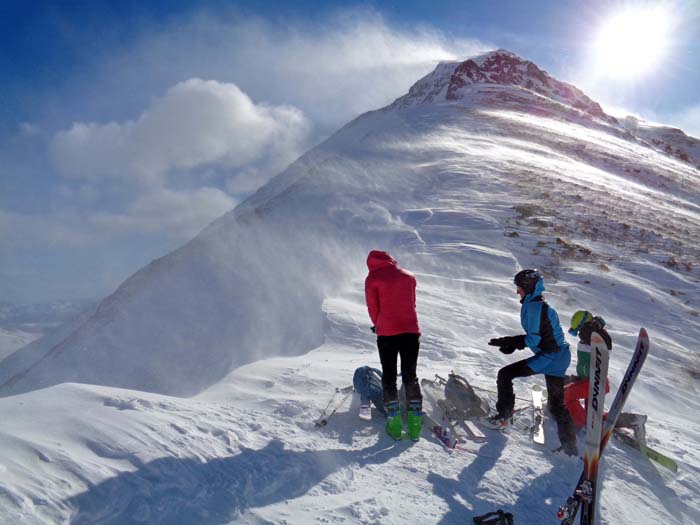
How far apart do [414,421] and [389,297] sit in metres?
1.40

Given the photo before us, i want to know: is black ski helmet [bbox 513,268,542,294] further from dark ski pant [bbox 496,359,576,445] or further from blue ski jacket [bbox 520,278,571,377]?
dark ski pant [bbox 496,359,576,445]

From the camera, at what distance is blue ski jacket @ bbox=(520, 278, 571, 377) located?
5273 millimetres

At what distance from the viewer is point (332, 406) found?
229 inches

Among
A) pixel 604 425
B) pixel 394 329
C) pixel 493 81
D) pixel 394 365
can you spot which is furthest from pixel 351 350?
pixel 493 81

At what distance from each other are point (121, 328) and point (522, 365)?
46.2 ft

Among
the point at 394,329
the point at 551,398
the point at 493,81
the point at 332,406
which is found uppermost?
the point at 493,81

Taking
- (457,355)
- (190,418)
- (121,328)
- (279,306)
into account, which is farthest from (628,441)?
(121,328)

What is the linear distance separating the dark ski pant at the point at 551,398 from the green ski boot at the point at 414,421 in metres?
1.11

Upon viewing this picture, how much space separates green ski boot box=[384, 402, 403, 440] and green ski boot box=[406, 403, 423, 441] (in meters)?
0.11

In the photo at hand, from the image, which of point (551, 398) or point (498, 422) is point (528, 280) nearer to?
point (551, 398)

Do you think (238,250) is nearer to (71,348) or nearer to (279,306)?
(279,306)

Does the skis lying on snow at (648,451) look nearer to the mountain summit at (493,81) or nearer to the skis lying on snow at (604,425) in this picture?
the skis lying on snow at (604,425)

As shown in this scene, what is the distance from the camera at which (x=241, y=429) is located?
498cm

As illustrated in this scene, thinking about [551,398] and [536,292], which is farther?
[551,398]
